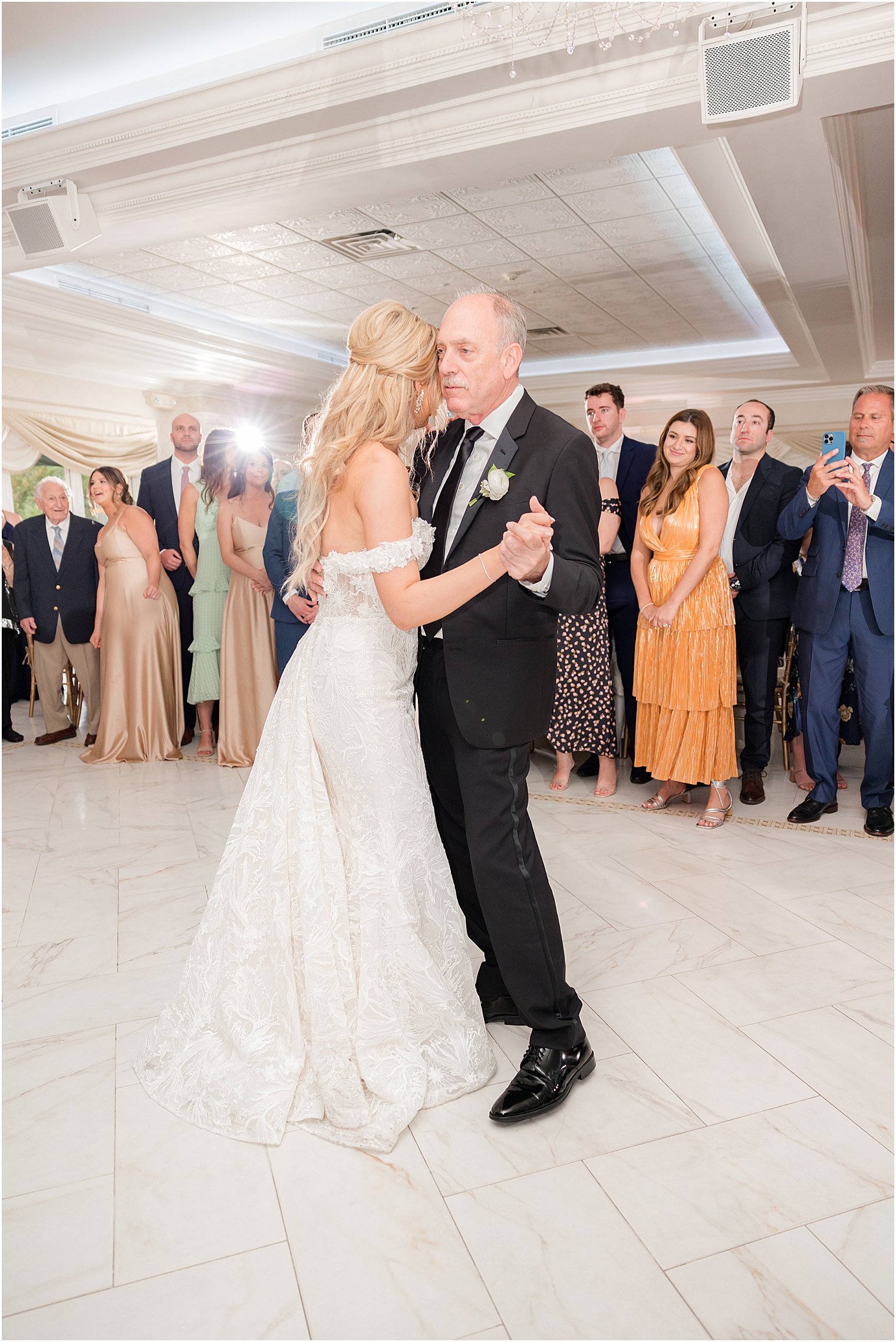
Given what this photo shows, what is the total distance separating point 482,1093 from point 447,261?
6470 millimetres

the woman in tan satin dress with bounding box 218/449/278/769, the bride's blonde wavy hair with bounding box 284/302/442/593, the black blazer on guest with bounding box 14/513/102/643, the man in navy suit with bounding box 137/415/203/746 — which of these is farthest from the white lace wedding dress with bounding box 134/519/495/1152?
the black blazer on guest with bounding box 14/513/102/643

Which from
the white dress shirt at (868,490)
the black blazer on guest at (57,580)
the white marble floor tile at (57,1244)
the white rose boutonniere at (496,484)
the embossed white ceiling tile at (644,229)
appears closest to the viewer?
the white marble floor tile at (57,1244)

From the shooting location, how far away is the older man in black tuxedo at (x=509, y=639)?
186 cm

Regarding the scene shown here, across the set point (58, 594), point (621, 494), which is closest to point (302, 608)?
point (621, 494)

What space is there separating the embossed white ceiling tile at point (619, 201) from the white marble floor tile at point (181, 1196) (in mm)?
5536

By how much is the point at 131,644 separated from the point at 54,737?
1.08 metres

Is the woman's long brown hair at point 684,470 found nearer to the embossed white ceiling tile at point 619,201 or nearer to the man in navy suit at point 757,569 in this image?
the man in navy suit at point 757,569

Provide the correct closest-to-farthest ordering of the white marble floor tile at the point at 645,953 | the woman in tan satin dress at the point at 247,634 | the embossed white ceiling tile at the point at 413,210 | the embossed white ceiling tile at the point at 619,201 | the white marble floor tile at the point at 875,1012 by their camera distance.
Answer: the white marble floor tile at the point at 875,1012 → the white marble floor tile at the point at 645,953 → the woman in tan satin dress at the point at 247,634 → the embossed white ceiling tile at the point at 619,201 → the embossed white ceiling tile at the point at 413,210

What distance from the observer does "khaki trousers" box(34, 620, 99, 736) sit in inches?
233

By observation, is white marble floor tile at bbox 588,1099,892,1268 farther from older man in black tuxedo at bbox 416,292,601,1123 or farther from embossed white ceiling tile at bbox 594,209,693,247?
embossed white ceiling tile at bbox 594,209,693,247

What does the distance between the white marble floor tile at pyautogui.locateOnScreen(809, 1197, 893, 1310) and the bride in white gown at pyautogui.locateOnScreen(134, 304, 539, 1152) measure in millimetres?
762

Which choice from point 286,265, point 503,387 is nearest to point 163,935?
point 503,387

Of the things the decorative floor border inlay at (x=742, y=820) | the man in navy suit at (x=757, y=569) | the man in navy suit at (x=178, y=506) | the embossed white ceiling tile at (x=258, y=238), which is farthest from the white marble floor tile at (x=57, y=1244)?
the embossed white ceiling tile at (x=258, y=238)

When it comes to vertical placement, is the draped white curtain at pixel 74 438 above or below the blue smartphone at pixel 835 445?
above
